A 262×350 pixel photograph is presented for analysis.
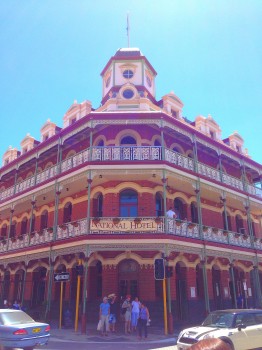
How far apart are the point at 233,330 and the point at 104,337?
20.9 feet

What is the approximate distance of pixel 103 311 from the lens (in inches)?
564

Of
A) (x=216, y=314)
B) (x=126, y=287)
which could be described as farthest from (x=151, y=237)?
(x=216, y=314)

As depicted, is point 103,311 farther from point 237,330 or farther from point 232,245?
point 232,245

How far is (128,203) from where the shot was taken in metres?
18.8

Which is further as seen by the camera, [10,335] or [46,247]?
[46,247]

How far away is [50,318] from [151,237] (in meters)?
7.48

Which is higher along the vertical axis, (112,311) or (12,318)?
(12,318)

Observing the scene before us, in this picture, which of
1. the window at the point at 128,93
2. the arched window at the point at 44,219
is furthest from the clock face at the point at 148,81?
the arched window at the point at 44,219

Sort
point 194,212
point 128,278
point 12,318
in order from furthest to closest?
point 194,212 < point 128,278 < point 12,318

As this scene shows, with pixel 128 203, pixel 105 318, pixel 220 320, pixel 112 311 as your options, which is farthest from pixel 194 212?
pixel 220 320

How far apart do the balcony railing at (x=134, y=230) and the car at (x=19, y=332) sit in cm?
574

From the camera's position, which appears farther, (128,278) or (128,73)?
(128,73)

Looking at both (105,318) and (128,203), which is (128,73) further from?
(105,318)

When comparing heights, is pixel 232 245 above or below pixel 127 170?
below
